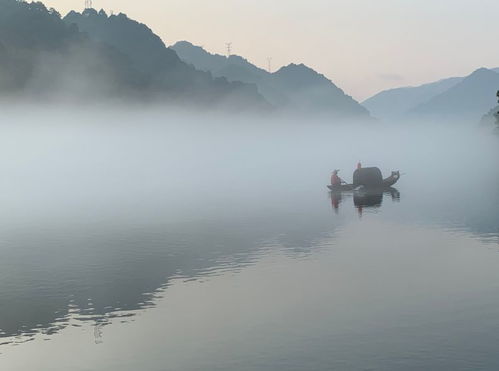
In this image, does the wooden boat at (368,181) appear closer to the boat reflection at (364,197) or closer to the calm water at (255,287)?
the boat reflection at (364,197)

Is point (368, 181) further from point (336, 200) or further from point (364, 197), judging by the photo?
point (336, 200)

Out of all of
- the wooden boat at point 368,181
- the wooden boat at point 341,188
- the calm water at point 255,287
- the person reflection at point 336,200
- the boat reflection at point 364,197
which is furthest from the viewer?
the wooden boat at point 368,181

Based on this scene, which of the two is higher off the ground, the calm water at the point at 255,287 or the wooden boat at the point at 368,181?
the wooden boat at the point at 368,181

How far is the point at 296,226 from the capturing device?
258 ft

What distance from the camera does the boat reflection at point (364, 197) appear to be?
3846 inches

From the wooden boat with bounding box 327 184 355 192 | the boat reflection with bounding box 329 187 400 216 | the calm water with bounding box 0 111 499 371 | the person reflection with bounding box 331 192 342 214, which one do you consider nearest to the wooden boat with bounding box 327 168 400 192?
the wooden boat with bounding box 327 184 355 192

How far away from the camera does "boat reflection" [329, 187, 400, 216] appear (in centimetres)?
9769

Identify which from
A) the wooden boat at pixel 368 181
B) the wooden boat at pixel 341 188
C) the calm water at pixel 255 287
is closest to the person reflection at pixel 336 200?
the calm water at pixel 255 287

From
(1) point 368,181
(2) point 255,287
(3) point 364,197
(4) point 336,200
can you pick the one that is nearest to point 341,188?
(1) point 368,181

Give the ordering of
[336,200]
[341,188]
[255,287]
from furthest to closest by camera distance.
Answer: [341,188] → [336,200] → [255,287]

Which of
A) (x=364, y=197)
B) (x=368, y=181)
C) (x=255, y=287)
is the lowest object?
(x=255, y=287)

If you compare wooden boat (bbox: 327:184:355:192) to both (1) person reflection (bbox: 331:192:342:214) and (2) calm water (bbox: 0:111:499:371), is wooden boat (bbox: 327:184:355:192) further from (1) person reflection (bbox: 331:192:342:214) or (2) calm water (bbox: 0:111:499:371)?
(2) calm water (bbox: 0:111:499:371)

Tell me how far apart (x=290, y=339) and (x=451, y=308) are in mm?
10927

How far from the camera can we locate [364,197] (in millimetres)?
109688
